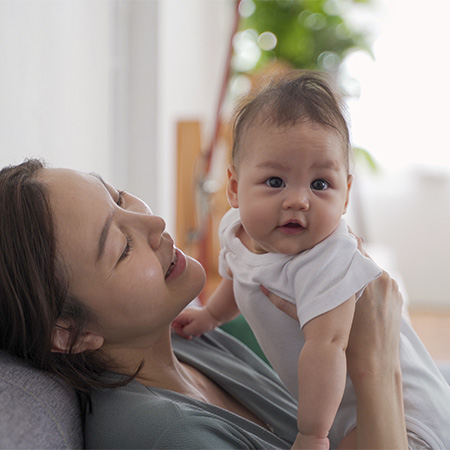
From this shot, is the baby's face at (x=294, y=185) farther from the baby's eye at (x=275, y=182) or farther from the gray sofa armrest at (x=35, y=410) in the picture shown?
the gray sofa armrest at (x=35, y=410)

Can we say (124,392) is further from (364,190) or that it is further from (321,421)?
(364,190)

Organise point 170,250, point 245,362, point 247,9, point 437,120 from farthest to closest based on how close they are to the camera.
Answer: point 437,120 → point 247,9 → point 245,362 → point 170,250

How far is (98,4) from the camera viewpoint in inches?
106

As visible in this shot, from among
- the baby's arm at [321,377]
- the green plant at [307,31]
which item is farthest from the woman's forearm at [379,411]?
the green plant at [307,31]

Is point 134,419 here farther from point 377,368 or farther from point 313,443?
point 377,368

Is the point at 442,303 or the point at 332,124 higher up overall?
the point at 332,124

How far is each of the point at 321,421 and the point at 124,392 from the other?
0.31 metres

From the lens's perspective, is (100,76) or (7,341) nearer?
(7,341)

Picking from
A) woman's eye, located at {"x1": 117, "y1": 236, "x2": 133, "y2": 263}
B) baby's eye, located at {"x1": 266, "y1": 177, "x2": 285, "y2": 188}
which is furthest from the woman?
baby's eye, located at {"x1": 266, "y1": 177, "x2": 285, "y2": 188}

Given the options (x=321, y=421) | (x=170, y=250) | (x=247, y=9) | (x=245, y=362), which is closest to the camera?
(x=321, y=421)

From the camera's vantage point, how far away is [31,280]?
91cm

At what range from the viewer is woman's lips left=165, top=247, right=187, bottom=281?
1.08m

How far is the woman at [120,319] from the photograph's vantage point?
909 mm

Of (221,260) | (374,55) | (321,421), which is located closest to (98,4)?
(221,260)
